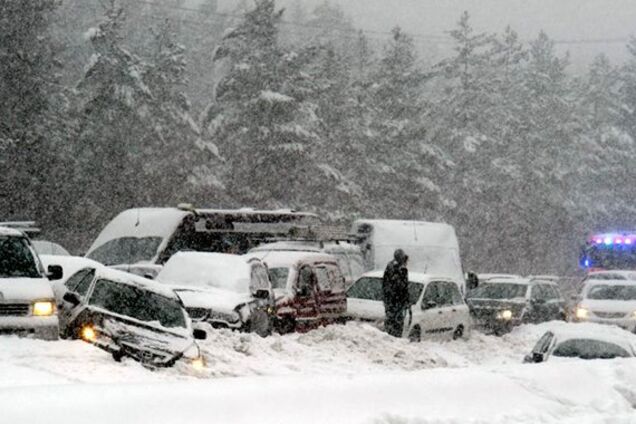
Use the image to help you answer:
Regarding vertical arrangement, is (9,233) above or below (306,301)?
above

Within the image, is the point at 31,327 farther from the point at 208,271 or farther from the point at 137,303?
the point at 208,271

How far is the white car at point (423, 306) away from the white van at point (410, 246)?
2.72 metres

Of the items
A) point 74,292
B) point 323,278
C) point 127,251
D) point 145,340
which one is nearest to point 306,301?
point 323,278

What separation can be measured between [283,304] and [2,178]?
74.3ft

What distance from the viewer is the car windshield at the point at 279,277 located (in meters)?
18.8

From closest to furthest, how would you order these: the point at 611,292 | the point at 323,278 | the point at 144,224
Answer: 1. the point at 323,278
2. the point at 144,224
3. the point at 611,292

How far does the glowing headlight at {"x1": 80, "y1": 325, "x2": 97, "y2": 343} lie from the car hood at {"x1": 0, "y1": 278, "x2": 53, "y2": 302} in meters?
0.57

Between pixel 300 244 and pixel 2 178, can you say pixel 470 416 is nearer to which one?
pixel 300 244

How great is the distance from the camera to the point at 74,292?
542 inches

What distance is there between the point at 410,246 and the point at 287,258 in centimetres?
557

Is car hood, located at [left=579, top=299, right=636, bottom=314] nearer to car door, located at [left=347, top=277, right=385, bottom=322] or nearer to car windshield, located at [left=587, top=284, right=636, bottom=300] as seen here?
car windshield, located at [left=587, top=284, right=636, bottom=300]

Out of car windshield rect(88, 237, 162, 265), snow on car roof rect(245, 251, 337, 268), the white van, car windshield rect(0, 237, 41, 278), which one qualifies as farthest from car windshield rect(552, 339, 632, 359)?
the white van

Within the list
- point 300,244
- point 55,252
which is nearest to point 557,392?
point 300,244

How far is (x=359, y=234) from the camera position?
973 inches
